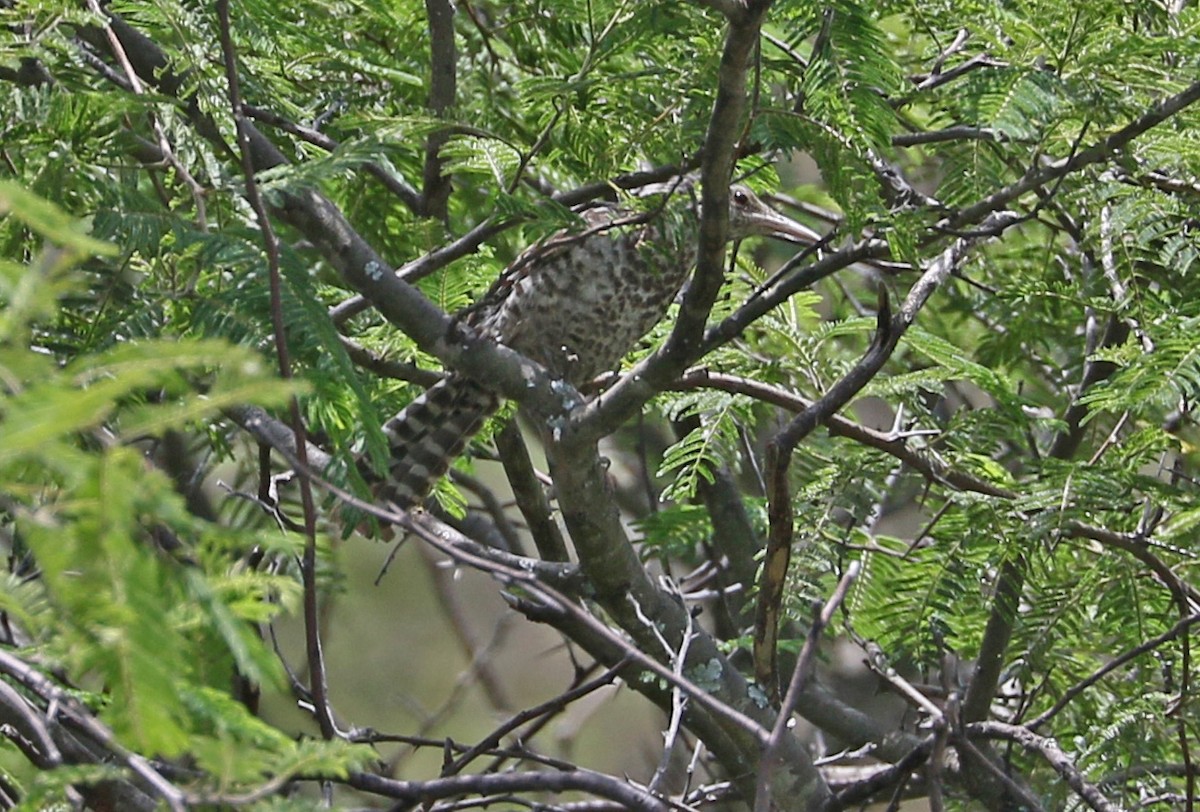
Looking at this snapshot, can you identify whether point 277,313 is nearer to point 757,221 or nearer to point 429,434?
point 429,434

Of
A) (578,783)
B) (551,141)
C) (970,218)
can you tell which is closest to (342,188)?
(551,141)

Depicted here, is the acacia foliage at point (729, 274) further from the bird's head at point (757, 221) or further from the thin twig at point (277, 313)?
the bird's head at point (757, 221)

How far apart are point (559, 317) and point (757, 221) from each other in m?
0.73

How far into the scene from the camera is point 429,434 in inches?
156

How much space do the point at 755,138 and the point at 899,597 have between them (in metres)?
1.30

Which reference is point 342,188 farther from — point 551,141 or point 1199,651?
point 1199,651

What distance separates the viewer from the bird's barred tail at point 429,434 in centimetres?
388

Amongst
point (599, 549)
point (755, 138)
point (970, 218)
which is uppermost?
point (970, 218)

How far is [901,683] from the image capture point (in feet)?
9.11

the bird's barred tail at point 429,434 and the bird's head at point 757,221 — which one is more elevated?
the bird's head at point 757,221

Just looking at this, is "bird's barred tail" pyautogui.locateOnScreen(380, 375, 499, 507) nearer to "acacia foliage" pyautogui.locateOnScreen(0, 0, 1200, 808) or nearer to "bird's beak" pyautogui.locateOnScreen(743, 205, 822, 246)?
"acacia foliage" pyautogui.locateOnScreen(0, 0, 1200, 808)

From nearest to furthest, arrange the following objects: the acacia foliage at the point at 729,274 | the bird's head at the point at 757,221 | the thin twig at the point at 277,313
A: the thin twig at the point at 277,313 → the acacia foliage at the point at 729,274 → the bird's head at the point at 757,221

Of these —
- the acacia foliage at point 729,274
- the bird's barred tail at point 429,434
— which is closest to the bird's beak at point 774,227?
the acacia foliage at point 729,274

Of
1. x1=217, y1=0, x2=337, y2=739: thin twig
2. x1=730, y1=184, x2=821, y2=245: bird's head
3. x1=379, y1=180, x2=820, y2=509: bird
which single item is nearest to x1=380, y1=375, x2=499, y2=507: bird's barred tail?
x1=379, y1=180, x2=820, y2=509: bird
